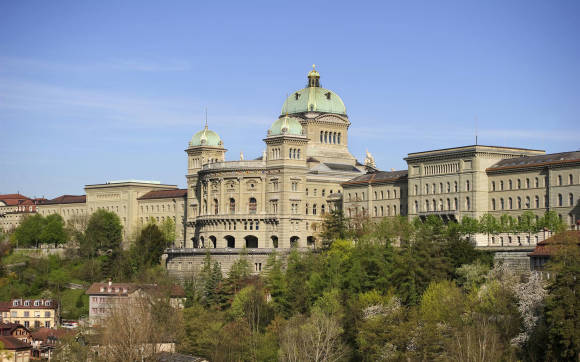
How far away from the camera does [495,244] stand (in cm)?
11619

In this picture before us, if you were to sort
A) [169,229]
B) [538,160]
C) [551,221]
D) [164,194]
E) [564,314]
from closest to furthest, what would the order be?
1. [564,314]
2. [551,221]
3. [538,160]
4. [169,229]
5. [164,194]

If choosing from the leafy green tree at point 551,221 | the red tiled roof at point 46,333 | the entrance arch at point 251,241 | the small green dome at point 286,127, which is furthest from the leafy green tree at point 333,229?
the red tiled roof at point 46,333

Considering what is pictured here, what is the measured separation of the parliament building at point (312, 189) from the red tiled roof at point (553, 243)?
12.0 meters

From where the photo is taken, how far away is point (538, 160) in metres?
126

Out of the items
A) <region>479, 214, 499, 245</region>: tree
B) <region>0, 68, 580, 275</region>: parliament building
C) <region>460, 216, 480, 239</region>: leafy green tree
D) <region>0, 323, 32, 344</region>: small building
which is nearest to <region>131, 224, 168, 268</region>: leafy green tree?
<region>0, 68, 580, 275</region>: parliament building

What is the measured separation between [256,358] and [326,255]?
24780mm

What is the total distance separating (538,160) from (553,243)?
30368 millimetres

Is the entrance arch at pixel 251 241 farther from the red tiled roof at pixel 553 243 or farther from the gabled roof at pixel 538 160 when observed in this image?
the red tiled roof at pixel 553 243

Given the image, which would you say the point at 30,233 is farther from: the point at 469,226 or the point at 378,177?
the point at 469,226

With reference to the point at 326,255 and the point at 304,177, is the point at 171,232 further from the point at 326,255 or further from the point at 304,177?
the point at 326,255

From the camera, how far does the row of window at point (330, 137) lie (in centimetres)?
16775

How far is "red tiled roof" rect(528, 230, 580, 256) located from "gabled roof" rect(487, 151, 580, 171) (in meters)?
22.6

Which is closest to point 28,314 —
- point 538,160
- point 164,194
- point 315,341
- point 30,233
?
point 164,194

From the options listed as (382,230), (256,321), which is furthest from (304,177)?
(256,321)
